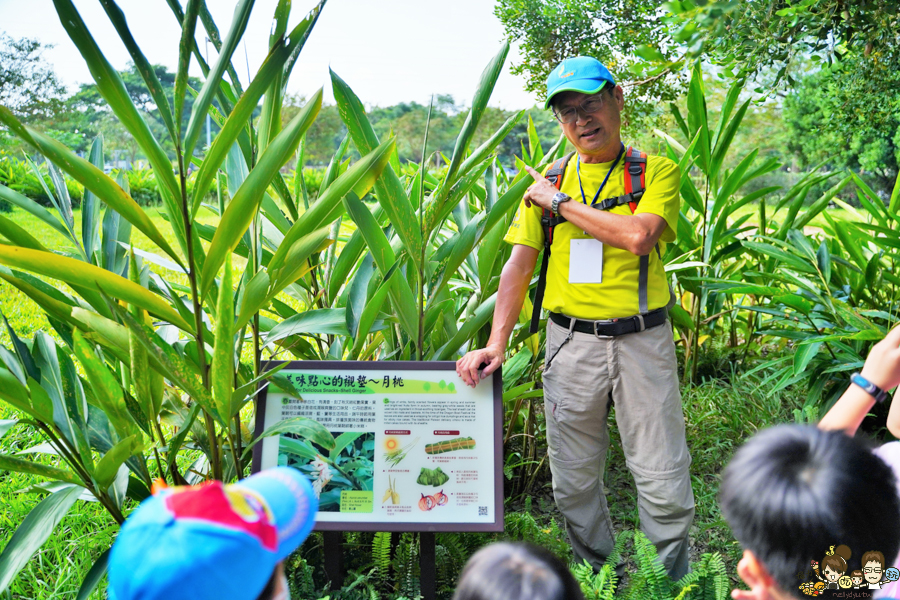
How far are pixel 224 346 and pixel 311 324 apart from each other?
1.17 feet

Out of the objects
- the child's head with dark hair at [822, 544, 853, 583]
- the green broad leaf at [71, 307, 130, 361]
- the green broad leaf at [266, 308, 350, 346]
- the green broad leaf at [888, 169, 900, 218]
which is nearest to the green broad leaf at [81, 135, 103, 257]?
the green broad leaf at [71, 307, 130, 361]

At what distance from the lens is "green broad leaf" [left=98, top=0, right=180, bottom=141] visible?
1.10 meters

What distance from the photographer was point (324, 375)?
5.02 feet

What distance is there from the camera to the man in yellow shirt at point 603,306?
164 centimetres

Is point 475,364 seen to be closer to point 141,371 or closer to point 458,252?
point 458,252

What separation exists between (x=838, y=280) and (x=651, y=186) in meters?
1.71

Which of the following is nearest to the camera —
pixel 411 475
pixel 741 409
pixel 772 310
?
pixel 411 475

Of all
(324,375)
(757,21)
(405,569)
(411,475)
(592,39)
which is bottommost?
(405,569)

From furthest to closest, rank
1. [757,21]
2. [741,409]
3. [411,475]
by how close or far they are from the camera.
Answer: [741,409] < [757,21] < [411,475]

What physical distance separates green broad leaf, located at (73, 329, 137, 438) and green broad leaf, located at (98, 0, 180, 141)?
1.37 ft

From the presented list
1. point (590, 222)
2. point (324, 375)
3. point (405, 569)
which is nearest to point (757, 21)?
point (590, 222)

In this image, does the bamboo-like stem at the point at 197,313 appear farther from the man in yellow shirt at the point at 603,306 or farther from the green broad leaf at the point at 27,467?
the man in yellow shirt at the point at 603,306

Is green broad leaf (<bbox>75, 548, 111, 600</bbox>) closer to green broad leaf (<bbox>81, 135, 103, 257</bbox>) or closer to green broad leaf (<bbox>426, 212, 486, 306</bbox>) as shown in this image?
green broad leaf (<bbox>81, 135, 103, 257</bbox>)

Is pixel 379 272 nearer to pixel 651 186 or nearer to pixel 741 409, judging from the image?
pixel 651 186
